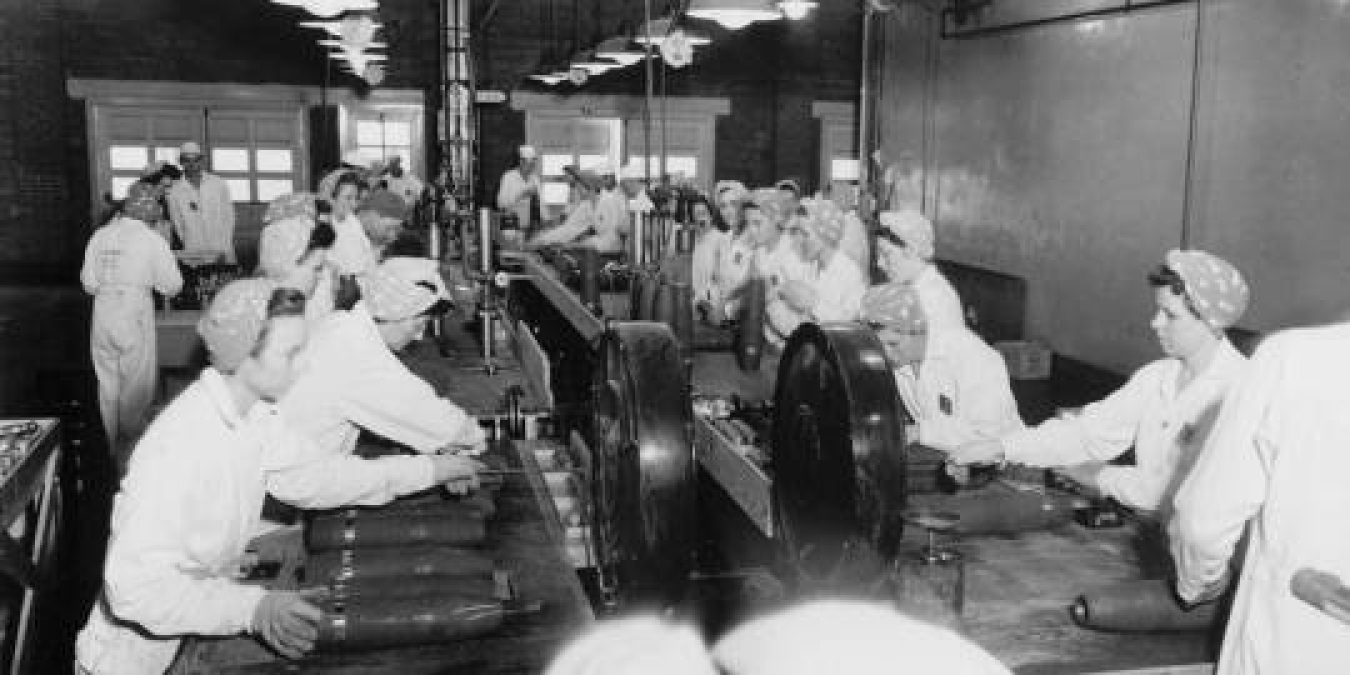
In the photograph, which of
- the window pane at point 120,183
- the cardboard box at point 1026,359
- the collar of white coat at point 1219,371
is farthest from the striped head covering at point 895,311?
the window pane at point 120,183

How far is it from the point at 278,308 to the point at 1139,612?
7.53 feet

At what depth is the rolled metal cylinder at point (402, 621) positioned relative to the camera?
2658 millimetres

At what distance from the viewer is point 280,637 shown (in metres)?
2.64

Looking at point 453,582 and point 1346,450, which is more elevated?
point 1346,450

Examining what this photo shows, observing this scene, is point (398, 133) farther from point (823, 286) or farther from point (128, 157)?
point (823, 286)

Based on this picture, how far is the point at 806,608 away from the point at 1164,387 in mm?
3133

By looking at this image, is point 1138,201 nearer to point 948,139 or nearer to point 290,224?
point 948,139

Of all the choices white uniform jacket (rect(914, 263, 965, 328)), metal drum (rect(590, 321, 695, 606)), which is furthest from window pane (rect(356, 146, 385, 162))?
metal drum (rect(590, 321, 695, 606))

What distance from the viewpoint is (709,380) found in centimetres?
586

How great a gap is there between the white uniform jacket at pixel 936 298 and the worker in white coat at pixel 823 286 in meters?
1.62

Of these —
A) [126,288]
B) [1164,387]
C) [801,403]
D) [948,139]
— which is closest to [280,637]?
[801,403]

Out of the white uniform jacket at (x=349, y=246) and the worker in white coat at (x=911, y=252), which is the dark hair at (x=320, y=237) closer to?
the white uniform jacket at (x=349, y=246)

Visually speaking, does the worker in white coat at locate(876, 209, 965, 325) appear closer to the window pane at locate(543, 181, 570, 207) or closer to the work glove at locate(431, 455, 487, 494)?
the work glove at locate(431, 455, 487, 494)

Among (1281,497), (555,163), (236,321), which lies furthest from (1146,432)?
(555,163)
